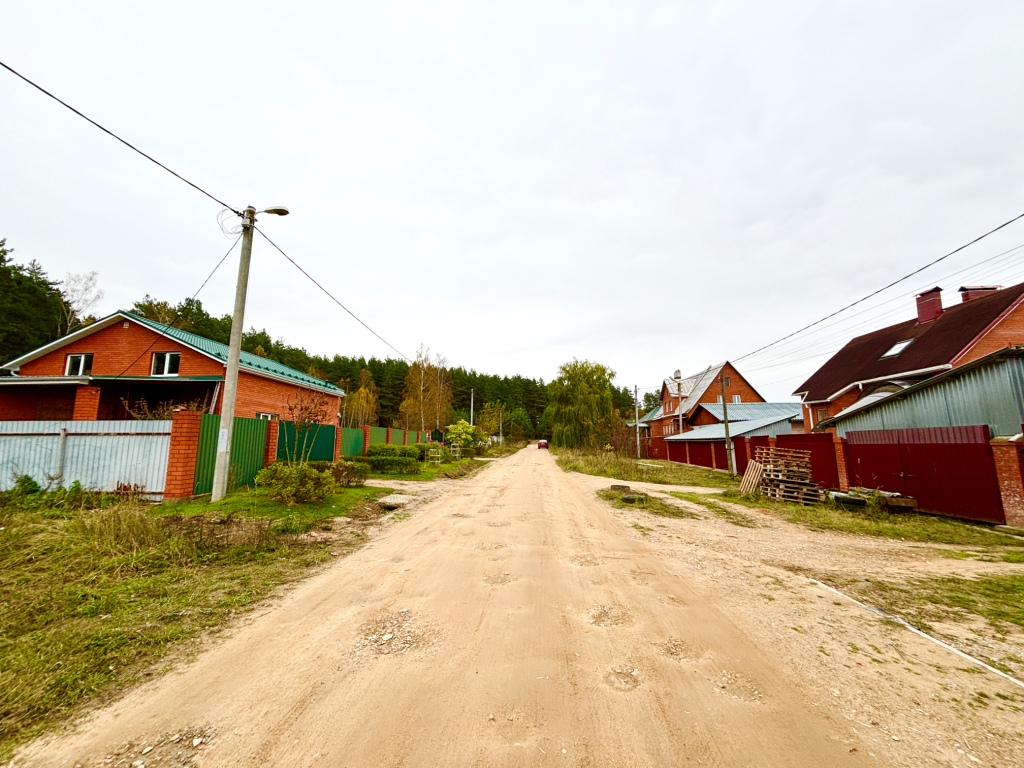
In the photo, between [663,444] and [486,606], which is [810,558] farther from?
[663,444]

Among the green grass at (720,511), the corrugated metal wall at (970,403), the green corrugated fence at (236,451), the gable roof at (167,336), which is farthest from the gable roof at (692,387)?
the green corrugated fence at (236,451)

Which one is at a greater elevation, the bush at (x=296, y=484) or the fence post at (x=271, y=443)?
the fence post at (x=271, y=443)

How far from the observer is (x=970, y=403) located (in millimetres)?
10820

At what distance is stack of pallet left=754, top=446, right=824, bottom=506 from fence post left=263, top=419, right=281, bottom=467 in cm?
1667

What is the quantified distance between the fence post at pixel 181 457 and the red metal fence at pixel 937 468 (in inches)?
747

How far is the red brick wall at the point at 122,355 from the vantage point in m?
17.3

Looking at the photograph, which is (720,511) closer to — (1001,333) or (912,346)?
(1001,333)

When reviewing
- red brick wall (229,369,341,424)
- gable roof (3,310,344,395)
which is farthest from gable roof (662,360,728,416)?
gable roof (3,310,344,395)

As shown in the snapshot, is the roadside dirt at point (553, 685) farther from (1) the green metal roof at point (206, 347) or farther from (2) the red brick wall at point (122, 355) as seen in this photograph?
(2) the red brick wall at point (122, 355)

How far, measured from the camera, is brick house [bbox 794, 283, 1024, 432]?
17.3 m

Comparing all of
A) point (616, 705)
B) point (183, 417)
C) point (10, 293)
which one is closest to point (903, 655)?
point (616, 705)

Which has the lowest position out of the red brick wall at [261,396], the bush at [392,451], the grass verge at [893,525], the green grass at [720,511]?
the grass verge at [893,525]

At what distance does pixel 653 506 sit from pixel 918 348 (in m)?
18.9

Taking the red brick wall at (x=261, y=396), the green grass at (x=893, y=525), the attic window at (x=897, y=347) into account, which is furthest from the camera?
the attic window at (x=897, y=347)
